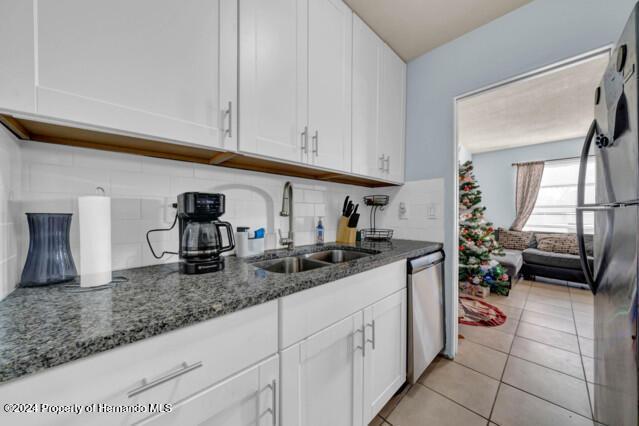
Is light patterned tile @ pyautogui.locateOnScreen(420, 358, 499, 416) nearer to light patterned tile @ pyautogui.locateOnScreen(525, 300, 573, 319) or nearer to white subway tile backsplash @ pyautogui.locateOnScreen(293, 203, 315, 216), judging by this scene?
white subway tile backsplash @ pyautogui.locateOnScreen(293, 203, 315, 216)

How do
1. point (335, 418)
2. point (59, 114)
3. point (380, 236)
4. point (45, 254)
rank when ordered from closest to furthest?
point (59, 114) < point (45, 254) < point (335, 418) < point (380, 236)

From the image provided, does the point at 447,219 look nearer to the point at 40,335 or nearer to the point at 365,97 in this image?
the point at 365,97

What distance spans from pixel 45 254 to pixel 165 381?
637mm

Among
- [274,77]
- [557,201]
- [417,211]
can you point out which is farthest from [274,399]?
[557,201]

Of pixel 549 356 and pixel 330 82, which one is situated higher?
pixel 330 82

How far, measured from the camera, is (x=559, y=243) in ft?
12.8

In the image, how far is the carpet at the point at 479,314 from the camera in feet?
7.81

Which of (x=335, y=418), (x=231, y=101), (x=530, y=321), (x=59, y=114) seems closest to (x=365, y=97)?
(x=231, y=101)

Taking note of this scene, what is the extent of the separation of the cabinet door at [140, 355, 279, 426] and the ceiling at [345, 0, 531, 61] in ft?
6.75

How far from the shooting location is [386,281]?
128cm

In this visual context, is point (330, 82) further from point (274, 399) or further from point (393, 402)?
point (393, 402)

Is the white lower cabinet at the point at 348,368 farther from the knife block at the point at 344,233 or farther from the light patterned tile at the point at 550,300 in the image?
the light patterned tile at the point at 550,300

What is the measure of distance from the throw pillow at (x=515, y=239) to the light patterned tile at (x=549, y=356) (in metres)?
3.15

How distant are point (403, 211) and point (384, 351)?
119 centimetres
